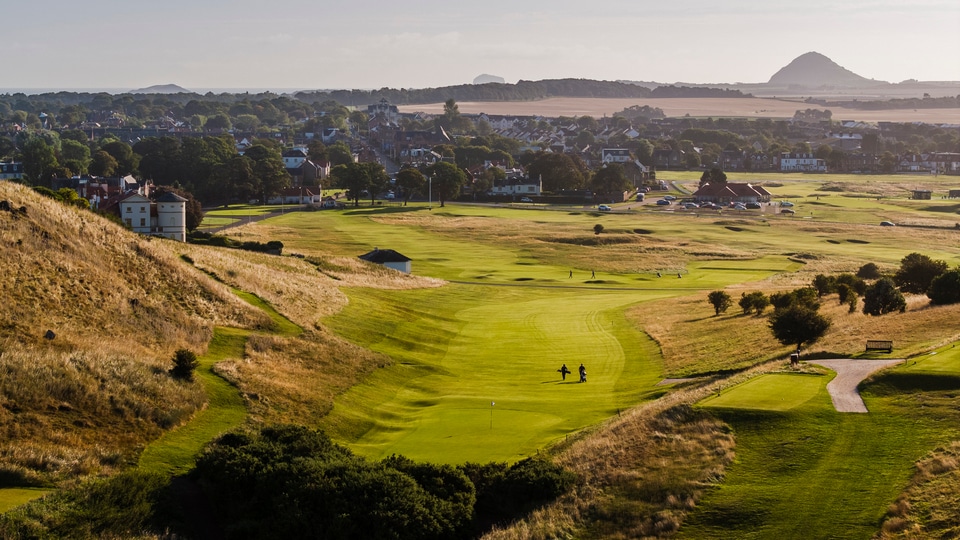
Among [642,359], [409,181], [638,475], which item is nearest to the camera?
[638,475]

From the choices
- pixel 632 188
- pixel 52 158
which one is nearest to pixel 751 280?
pixel 632 188

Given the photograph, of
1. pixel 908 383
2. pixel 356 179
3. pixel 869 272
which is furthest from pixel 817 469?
pixel 356 179

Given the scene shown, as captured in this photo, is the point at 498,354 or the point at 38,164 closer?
the point at 498,354

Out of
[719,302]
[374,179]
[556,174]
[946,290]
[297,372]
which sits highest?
[946,290]

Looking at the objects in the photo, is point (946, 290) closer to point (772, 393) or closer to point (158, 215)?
point (772, 393)

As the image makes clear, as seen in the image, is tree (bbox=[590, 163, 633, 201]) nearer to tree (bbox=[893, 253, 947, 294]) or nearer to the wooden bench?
tree (bbox=[893, 253, 947, 294])

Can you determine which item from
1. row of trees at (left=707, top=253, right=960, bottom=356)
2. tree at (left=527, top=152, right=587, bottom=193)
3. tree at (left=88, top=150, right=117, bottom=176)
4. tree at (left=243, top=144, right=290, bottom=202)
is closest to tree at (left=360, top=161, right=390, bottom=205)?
tree at (left=243, top=144, right=290, bottom=202)
